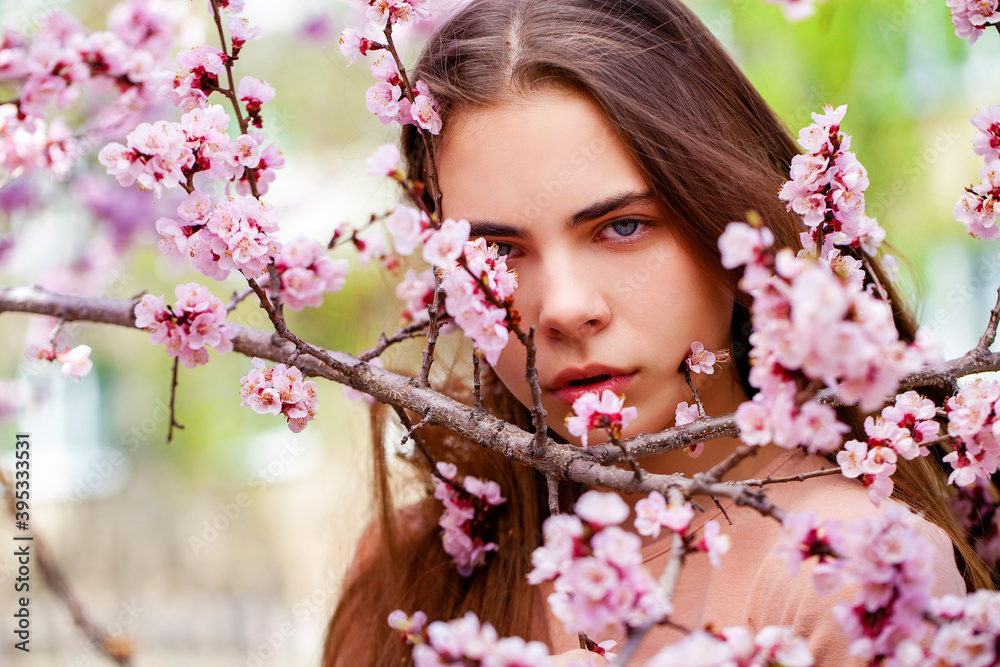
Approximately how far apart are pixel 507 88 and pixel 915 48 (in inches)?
67.2

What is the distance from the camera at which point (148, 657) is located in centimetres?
381

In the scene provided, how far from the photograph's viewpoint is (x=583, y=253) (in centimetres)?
98

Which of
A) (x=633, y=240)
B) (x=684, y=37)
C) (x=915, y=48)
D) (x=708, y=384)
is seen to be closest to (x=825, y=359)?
(x=633, y=240)

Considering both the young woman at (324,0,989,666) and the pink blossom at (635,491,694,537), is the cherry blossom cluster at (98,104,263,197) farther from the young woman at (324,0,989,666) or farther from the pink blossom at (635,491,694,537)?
the pink blossom at (635,491,694,537)

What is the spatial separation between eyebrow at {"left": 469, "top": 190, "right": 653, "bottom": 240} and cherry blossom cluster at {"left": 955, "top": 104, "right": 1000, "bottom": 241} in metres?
0.37

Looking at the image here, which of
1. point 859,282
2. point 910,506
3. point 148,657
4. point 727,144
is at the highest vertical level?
point 727,144

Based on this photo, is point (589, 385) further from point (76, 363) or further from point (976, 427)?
point (76, 363)

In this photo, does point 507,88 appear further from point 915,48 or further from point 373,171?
point 915,48

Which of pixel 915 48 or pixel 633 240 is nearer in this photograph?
pixel 633 240

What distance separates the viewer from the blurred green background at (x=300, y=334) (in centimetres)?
213

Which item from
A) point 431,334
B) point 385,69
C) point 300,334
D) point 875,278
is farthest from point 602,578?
point 300,334

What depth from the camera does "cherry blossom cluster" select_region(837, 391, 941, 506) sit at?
0.78m

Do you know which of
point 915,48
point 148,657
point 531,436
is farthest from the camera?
point 148,657

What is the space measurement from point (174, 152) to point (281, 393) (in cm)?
31
